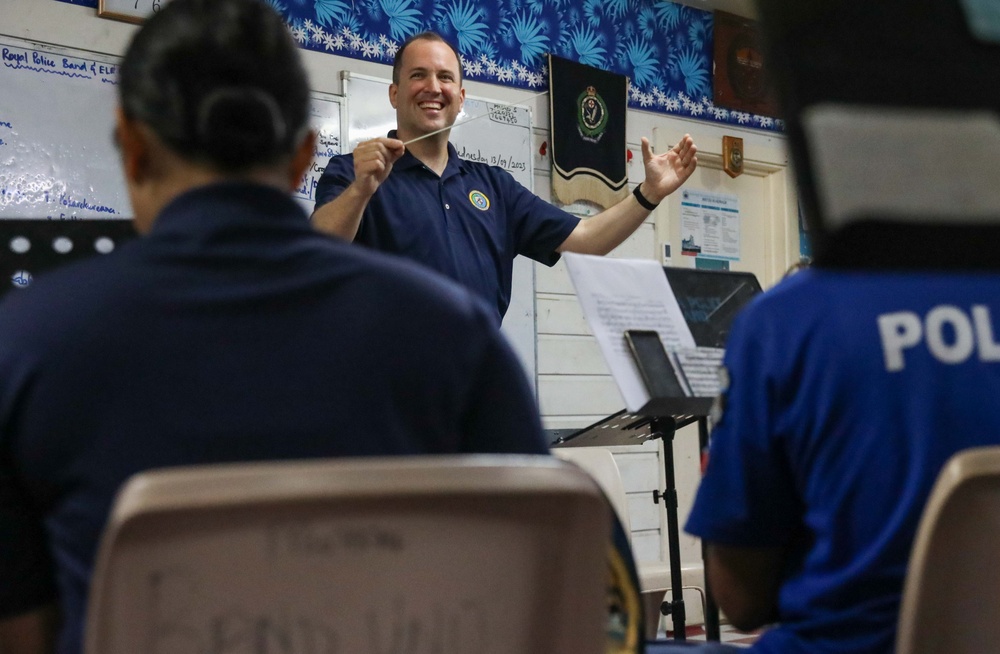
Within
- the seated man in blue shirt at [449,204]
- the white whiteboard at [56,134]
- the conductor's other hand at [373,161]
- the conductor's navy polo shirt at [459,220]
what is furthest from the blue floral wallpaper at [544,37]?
the conductor's other hand at [373,161]

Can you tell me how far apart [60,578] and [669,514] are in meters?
1.85

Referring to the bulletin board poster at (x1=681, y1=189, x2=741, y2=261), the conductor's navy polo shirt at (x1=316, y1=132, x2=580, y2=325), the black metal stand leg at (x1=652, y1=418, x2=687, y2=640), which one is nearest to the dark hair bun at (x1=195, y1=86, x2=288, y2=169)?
the black metal stand leg at (x1=652, y1=418, x2=687, y2=640)

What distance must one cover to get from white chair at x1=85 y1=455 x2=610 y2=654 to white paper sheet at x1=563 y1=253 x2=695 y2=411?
3.79ft

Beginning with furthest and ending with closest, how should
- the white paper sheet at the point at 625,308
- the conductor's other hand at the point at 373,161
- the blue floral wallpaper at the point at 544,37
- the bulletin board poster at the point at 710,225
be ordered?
the bulletin board poster at the point at 710,225 < the blue floral wallpaper at the point at 544,37 < the conductor's other hand at the point at 373,161 < the white paper sheet at the point at 625,308

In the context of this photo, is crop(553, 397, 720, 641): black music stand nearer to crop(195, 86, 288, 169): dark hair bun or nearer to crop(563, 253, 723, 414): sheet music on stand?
crop(563, 253, 723, 414): sheet music on stand

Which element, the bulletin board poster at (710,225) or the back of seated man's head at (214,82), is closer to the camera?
the back of seated man's head at (214,82)

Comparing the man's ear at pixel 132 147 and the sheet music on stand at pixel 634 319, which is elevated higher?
the man's ear at pixel 132 147

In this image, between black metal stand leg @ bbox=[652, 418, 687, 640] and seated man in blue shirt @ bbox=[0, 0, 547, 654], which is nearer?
seated man in blue shirt @ bbox=[0, 0, 547, 654]

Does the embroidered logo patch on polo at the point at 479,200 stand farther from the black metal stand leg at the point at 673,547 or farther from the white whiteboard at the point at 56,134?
the white whiteboard at the point at 56,134

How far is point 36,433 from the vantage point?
2.49ft

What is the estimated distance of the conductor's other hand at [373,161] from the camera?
96.0 inches

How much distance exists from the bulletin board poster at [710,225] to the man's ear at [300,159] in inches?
154

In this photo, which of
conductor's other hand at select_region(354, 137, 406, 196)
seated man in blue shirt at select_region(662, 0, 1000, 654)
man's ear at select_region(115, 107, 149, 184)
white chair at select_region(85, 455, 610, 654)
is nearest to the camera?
white chair at select_region(85, 455, 610, 654)

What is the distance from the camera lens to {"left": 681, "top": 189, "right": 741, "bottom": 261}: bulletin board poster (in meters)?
4.79
